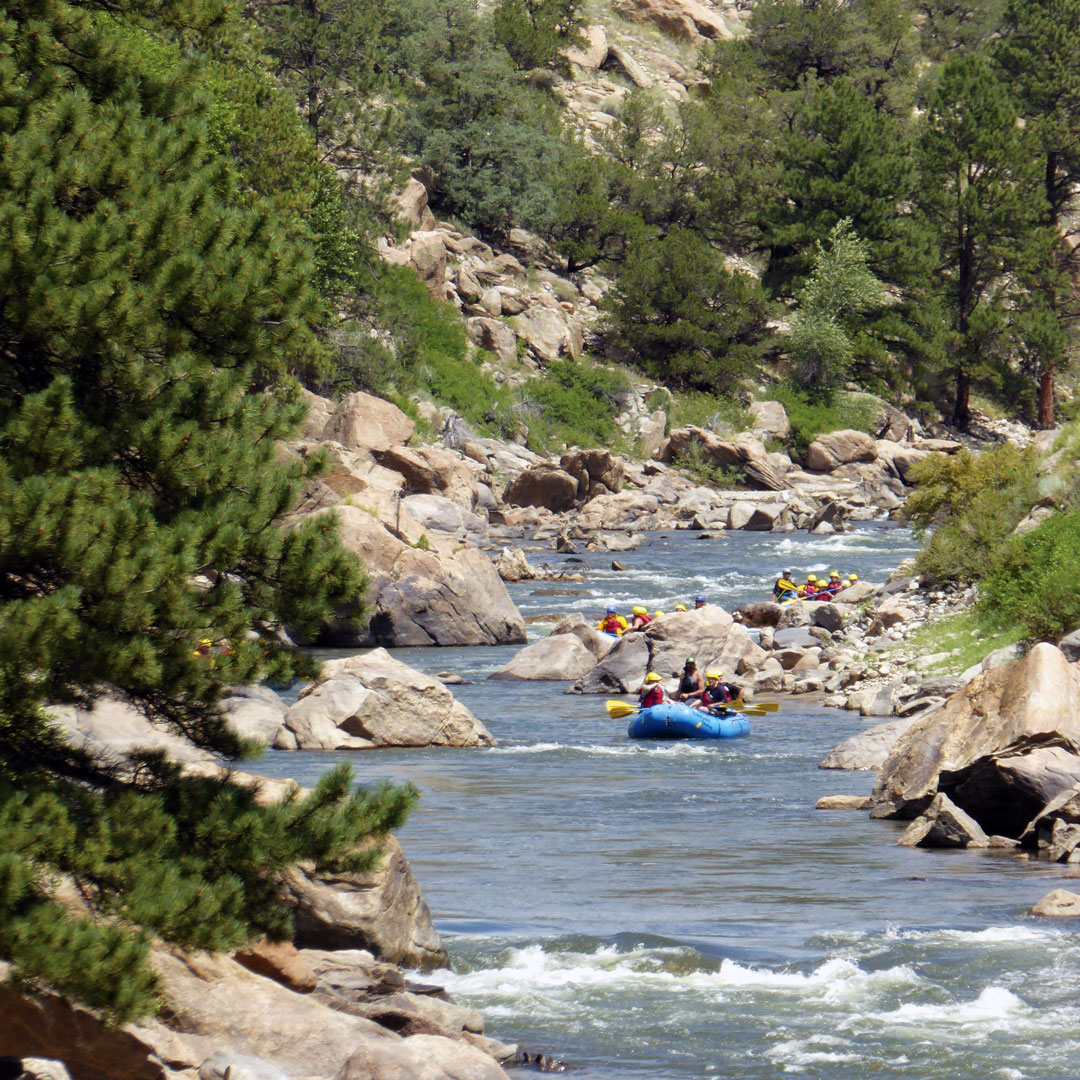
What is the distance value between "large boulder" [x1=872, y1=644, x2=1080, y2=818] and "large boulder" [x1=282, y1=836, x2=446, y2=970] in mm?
6192

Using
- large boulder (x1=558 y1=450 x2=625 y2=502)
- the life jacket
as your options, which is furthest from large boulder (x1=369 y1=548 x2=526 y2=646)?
large boulder (x1=558 y1=450 x2=625 y2=502)

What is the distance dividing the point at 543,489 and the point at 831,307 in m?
19.5

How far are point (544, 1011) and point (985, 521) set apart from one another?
1726 cm

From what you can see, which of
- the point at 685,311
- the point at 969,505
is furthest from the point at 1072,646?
the point at 685,311

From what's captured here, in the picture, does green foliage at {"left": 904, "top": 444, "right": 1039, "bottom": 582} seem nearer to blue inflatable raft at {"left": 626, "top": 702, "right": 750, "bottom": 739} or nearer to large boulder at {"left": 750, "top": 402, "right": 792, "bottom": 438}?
blue inflatable raft at {"left": 626, "top": 702, "right": 750, "bottom": 739}

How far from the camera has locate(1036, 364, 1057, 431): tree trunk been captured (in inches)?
2398

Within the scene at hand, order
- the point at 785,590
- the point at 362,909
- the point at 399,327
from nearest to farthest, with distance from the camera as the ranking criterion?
the point at 362,909 < the point at 785,590 < the point at 399,327

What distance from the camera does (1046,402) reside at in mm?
61531

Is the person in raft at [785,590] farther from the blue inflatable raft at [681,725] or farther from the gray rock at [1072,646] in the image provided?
the gray rock at [1072,646]

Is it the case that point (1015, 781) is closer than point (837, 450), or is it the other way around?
point (1015, 781)

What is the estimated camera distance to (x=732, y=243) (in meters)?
61.9

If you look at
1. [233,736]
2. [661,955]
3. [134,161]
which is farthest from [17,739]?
[661,955]

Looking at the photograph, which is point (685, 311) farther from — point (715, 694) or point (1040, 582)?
point (1040, 582)

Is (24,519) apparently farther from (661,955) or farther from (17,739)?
(661,955)
